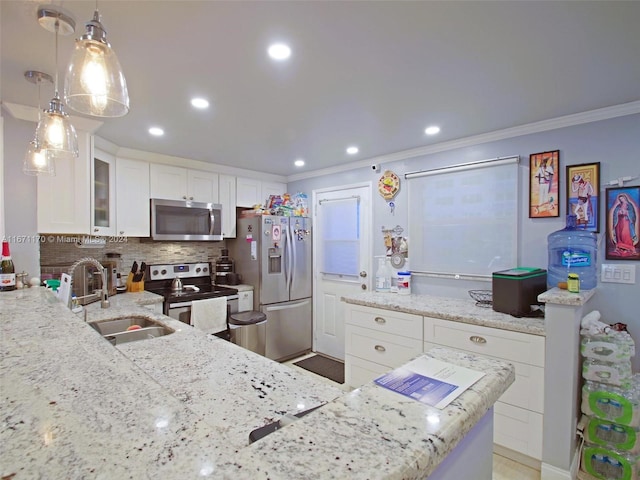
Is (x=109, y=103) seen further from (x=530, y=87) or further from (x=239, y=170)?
(x=239, y=170)

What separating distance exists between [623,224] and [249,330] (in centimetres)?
317

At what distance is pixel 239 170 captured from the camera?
3.87m

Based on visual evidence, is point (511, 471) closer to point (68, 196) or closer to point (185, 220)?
point (185, 220)

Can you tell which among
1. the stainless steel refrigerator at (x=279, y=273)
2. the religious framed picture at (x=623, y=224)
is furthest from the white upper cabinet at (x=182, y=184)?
the religious framed picture at (x=623, y=224)

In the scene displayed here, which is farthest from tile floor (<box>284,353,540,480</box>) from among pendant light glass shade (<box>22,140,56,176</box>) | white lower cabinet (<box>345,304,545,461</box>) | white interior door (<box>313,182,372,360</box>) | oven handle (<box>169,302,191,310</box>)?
pendant light glass shade (<box>22,140,56,176</box>)

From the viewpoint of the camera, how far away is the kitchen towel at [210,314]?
305 centimetres

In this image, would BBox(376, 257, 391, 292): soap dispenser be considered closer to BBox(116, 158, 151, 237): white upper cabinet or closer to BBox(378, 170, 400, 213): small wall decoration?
BBox(378, 170, 400, 213): small wall decoration

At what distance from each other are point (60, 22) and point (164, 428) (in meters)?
1.57

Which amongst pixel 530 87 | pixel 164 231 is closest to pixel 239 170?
pixel 164 231

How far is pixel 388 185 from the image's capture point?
10.9 ft

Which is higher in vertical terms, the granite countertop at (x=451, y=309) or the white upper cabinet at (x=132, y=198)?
the white upper cabinet at (x=132, y=198)

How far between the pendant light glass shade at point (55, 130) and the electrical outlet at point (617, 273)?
10.6 feet

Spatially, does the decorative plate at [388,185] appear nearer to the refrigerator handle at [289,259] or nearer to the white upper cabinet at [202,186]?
→ the refrigerator handle at [289,259]

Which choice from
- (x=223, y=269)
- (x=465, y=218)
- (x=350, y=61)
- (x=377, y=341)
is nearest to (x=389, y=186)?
(x=465, y=218)
